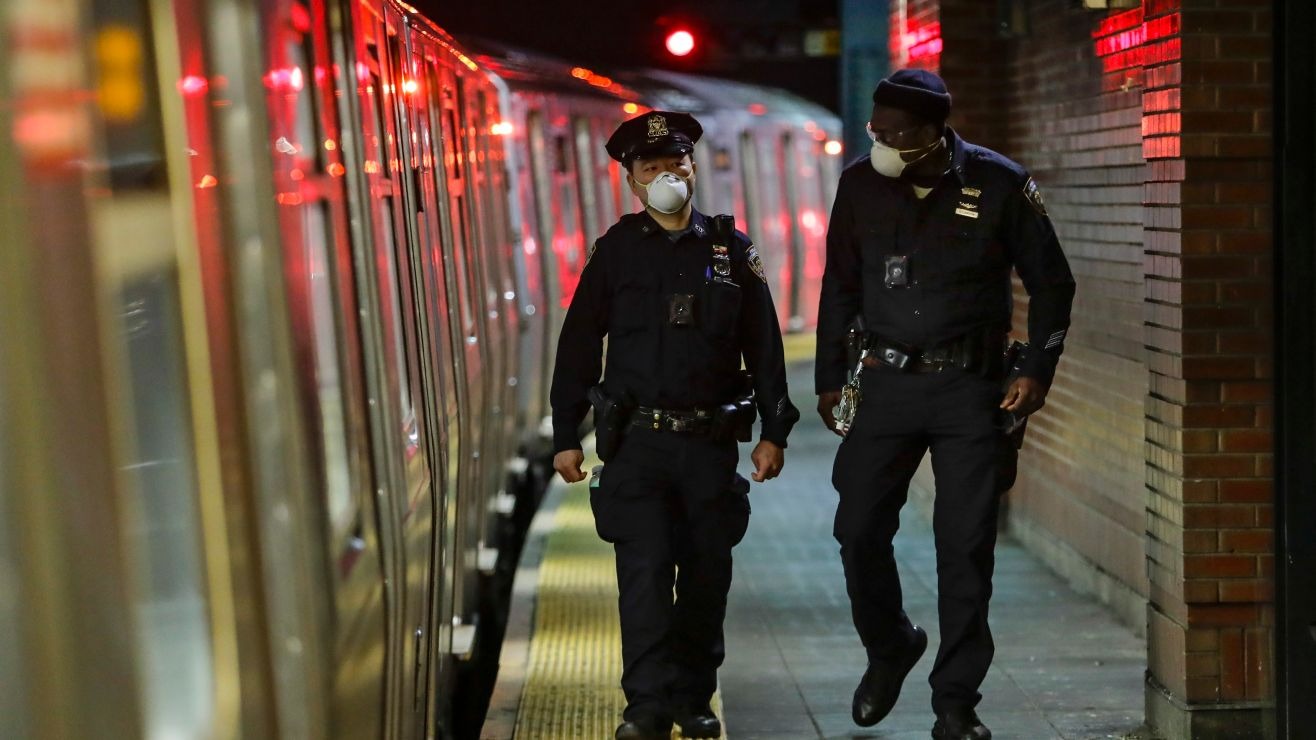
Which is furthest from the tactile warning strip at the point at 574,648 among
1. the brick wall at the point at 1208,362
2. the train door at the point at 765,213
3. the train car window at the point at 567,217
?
the train door at the point at 765,213

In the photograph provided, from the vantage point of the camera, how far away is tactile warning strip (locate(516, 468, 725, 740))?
564 cm

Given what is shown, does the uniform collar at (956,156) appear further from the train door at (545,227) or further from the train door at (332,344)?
the train door at (545,227)

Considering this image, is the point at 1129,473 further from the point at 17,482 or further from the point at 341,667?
the point at 17,482

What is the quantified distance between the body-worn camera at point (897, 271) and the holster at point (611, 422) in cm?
78

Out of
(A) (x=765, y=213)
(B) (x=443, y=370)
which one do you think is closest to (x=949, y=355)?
(B) (x=443, y=370)

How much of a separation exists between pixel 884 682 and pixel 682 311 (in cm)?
126

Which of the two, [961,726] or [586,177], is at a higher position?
[586,177]

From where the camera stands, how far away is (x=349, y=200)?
3496mm

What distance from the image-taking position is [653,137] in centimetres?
507

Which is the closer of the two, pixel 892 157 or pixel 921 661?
pixel 892 157

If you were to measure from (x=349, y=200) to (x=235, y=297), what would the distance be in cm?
103

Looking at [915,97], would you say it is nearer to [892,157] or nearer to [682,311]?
[892,157]

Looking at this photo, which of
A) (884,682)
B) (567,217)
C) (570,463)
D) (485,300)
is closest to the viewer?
(570,463)

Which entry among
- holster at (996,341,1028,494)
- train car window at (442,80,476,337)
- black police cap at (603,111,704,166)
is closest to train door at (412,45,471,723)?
train car window at (442,80,476,337)
